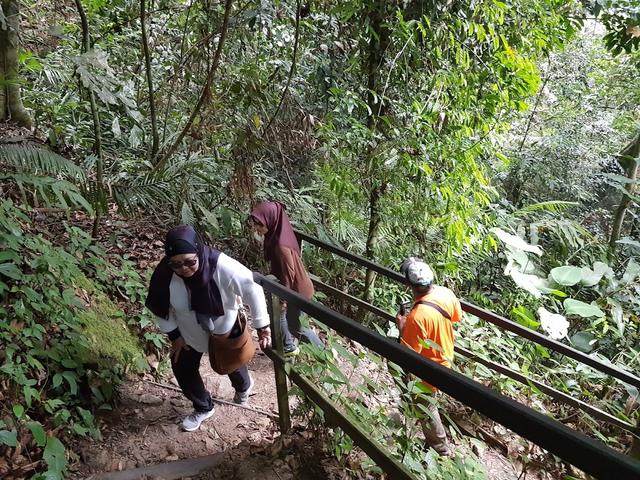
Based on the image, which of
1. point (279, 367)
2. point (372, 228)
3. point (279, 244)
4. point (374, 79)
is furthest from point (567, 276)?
point (279, 367)

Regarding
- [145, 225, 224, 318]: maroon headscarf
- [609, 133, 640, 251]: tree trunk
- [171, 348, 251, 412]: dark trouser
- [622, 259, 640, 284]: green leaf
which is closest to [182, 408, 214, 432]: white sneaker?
[171, 348, 251, 412]: dark trouser

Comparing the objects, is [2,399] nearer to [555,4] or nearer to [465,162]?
[465,162]

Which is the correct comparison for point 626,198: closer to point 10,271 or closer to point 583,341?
point 583,341

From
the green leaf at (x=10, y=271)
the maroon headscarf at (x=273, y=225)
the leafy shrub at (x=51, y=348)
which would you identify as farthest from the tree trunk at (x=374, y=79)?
the green leaf at (x=10, y=271)

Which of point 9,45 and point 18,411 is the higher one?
point 9,45

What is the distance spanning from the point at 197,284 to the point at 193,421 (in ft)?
3.47

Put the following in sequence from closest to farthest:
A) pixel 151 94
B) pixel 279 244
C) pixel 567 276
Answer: pixel 279 244 → pixel 151 94 → pixel 567 276

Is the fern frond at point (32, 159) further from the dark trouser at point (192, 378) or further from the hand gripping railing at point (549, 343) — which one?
the hand gripping railing at point (549, 343)

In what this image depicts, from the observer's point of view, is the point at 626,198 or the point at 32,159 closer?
the point at 32,159

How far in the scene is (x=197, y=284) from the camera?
8.59 feet

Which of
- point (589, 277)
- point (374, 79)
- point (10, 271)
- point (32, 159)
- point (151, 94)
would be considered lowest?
point (589, 277)

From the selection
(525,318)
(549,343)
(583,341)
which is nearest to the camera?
(549,343)

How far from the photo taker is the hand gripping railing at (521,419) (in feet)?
3.38

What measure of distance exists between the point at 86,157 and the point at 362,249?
3304 mm
